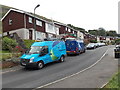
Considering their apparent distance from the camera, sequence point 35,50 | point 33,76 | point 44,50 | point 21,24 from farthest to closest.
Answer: point 21,24, point 44,50, point 35,50, point 33,76

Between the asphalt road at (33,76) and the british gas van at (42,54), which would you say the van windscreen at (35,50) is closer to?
the british gas van at (42,54)

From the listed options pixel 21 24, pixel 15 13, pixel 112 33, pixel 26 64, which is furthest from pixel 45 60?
pixel 112 33

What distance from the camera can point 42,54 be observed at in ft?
46.5

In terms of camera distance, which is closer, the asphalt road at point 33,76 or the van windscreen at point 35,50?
the asphalt road at point 33,76

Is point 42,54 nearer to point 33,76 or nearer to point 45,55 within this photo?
point 45,55

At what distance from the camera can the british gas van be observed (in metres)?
13.2

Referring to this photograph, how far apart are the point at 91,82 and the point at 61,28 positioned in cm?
5033

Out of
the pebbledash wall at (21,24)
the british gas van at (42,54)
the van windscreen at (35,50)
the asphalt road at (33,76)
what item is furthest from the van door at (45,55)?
the pebbledash wall at (21,24)

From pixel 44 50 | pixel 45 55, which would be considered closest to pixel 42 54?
pixel 45 55

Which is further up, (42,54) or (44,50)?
(44,50)

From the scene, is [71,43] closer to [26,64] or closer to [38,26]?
[26,64]

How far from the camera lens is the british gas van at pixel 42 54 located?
43.4 ft

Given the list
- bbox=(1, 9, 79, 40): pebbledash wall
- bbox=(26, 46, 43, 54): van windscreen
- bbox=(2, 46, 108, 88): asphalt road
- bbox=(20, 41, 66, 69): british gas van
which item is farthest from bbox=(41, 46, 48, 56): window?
bbox=(1, 9, 79, 40): pebbledash wall

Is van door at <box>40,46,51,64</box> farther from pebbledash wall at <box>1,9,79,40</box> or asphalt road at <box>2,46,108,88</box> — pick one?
pebbledash wall at <box>1,9,79,40</box>
